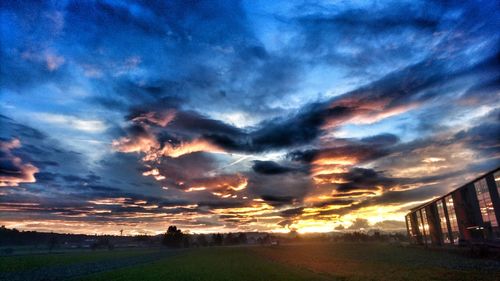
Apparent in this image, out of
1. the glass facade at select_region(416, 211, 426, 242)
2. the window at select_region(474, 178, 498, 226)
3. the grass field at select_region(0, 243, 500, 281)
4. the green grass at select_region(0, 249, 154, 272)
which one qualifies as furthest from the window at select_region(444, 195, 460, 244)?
the green grass at select_region(0, 249, 154, 272)

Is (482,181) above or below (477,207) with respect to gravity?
above

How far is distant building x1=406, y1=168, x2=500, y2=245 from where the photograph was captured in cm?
5894

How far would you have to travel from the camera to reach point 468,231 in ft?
232

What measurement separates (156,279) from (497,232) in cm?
5974

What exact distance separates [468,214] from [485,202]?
30.9 feet

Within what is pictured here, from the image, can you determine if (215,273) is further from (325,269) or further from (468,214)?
(468,214)

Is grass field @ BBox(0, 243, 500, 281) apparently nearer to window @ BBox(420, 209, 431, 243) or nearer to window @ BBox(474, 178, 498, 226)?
window @ BBox(474, 178, 498, 226)

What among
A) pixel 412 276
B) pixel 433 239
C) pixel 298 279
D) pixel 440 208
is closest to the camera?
pixel 412 276

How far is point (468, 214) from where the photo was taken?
70312mm

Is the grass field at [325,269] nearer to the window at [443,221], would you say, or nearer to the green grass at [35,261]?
the green grass at [35,261]

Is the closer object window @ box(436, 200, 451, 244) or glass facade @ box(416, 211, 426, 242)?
window @ box(436, 200, 451, 244)

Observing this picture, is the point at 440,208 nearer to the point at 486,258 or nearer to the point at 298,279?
the point at 486,258

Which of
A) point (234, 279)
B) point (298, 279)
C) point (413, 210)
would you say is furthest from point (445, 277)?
point (413, 210)

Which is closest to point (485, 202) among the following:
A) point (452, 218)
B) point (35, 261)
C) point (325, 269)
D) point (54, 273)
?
point (452, 218)
